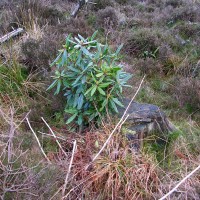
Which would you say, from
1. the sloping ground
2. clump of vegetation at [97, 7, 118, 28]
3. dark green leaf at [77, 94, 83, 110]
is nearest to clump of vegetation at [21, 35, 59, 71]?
the sloping ground

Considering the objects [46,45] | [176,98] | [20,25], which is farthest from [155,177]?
[20,25]

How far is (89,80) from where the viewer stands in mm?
3371

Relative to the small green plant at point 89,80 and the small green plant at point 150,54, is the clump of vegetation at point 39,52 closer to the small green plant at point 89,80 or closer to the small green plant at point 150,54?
the small green plant at point 89,80

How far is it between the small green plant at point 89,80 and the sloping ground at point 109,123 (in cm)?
23

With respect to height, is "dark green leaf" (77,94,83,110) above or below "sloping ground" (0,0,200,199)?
above

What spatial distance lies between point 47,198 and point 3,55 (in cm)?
310

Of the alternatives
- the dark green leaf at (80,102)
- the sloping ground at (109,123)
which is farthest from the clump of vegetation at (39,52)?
the dark green leaf at (80,102)

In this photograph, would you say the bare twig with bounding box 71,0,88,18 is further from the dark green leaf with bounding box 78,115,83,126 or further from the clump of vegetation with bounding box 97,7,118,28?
the dark green leaf with bounding box 78,115,83,126

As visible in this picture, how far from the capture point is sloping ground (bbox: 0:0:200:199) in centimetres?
264

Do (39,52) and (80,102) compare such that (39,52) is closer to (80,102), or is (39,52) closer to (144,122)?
(80,102)

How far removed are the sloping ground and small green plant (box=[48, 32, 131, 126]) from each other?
0.23 metres

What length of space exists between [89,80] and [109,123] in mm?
515

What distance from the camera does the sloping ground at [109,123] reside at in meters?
2.64

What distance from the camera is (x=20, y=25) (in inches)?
253
